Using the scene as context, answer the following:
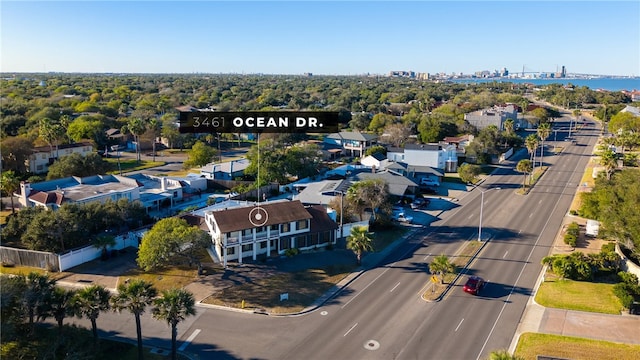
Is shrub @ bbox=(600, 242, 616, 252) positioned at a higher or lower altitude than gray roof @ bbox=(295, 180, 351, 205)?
lower

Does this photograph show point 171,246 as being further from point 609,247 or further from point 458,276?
point 609,247

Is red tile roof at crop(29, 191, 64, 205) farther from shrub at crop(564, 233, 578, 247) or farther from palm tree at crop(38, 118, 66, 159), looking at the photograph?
shrub at crop(564, 233, 578, 247)

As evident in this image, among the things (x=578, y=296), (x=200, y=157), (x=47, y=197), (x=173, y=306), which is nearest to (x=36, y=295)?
(x=173, y=306)

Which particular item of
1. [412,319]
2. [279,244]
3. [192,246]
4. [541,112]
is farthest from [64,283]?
[541,112]

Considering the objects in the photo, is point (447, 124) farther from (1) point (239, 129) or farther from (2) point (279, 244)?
(1) point (239, 129)

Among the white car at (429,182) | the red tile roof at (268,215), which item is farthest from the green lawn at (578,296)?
the white car at (429,182)

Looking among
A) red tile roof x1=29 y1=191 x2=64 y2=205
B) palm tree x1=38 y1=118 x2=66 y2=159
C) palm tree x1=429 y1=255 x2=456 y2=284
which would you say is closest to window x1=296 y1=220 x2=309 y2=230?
palm tree x1=429 y1=255 x2=456 y2=284
